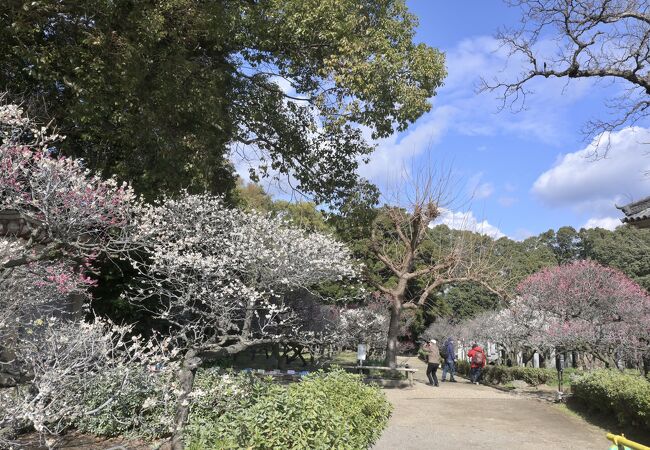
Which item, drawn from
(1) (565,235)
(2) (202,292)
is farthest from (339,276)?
(1) (565,235)

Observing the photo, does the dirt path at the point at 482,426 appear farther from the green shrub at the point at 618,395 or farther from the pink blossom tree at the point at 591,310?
the pink blossom tree at the point at 591,310

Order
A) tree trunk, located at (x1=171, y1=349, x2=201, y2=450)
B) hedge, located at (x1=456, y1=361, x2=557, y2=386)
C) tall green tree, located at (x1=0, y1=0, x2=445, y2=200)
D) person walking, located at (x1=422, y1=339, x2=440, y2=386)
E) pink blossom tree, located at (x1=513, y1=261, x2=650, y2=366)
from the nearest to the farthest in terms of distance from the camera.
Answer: tree trunk, located at (x1=171, y1=349, x2=201, y2=450) < tall green tree, located at (x1=0, y1=0, x2=445, y2=200) < pink blossom tree, located at (x1=513, y1=261, x2=650, y2=366) < person walking, located at (x1=422, y1=339, x2=440, y2=386) < hedge, located at (x1=456, y1=361, x2=557, y2=386)

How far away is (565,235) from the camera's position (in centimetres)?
5397

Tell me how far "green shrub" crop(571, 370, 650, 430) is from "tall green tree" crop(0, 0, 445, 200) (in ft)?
20.5

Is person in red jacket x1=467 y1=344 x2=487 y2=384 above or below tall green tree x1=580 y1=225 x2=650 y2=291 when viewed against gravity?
below

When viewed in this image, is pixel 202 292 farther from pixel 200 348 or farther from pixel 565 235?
pixel 565 235

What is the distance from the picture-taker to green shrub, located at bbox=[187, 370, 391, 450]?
3.58 metres

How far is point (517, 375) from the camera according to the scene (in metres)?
16.2

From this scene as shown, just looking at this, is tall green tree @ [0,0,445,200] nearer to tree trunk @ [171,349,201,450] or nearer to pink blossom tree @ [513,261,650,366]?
tree trunk @ [171,349,201,450]

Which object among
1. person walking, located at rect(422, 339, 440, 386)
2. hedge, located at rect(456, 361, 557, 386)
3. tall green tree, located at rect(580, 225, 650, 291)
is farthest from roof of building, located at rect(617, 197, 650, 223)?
tall green tree, located at rect(580, 225, 650, 291)

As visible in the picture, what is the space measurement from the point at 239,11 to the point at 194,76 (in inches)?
68.7

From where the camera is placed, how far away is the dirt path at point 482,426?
7301mm

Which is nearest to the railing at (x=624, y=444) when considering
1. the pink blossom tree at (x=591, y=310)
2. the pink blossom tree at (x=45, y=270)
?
the pink blossom tree at (x=45, y=270)

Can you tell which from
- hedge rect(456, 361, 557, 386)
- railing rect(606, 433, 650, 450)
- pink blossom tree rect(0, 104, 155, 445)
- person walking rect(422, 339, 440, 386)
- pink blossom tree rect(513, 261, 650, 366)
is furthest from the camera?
hedge rect(456, 361, 557, 386)
